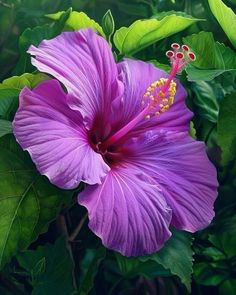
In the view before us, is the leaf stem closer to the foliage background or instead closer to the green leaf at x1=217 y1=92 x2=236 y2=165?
the foliage background

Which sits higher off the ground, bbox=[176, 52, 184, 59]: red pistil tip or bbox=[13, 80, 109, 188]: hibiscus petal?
bbox=[176, 52, 184, 59]: red pistil tip

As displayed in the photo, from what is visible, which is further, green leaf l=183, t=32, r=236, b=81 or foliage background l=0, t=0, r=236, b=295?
green leaf l=183, t=32, r=236, b=81

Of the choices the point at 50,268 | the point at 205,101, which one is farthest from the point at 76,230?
the point at 205,101

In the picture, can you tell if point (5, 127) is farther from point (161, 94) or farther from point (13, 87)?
point (161, 94)

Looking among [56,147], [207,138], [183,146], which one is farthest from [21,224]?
[207,138]

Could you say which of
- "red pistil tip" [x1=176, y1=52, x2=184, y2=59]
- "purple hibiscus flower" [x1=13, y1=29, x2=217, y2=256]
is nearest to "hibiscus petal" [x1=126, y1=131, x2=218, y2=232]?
"purple hibiscus flower" [x1=13, y1=29, x2=217, y2=256]

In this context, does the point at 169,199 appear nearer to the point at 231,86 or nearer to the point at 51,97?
the point at 51,97

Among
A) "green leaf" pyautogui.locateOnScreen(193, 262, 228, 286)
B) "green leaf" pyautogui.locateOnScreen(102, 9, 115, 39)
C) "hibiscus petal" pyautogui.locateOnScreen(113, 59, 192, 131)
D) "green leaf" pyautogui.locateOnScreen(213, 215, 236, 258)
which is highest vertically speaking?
"green leaf" pyautogui.locateOnScreen(102, 9, 115, 39)

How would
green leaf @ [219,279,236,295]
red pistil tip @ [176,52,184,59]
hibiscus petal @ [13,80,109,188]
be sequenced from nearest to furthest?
hibiscus petal @ [13,80,109,188] → red pistil tip @ [176,52,184,59] → green leaf @ [219,279,236,295]
